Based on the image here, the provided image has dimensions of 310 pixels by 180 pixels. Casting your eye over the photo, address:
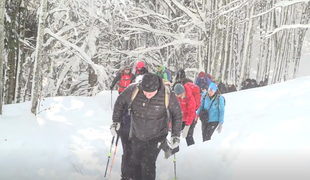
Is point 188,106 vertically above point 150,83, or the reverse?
point 150,83

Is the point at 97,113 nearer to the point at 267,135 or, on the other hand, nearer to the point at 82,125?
the point at 82,125

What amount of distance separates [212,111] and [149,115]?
3003mm

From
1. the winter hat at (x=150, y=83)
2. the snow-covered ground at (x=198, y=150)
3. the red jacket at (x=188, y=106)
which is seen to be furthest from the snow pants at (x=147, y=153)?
the red jacket at (x=188, y=106)

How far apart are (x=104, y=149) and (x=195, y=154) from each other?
6.91ft

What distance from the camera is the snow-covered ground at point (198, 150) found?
480 cm

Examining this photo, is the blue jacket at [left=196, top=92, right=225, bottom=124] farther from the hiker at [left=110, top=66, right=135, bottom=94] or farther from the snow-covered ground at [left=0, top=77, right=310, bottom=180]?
the hiker at [left=110, top=66, right=135, bottom=94]

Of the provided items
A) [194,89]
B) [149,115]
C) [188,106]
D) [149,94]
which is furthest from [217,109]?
[149,94]

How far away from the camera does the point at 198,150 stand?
6.12 meters

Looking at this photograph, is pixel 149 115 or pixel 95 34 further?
pixel 95 34

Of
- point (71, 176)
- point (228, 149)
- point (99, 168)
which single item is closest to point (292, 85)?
point (228, 149)

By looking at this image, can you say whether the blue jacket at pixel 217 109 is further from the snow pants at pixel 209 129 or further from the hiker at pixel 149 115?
the hiker at pixel 149 115

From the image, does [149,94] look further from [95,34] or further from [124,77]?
[95,34]

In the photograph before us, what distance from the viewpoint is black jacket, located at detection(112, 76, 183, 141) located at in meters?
4.00

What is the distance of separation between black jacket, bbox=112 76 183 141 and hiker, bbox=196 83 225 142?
8.62 feet
